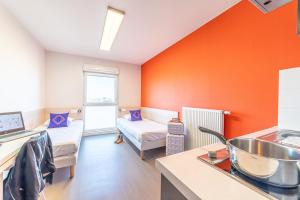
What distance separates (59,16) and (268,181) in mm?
3031

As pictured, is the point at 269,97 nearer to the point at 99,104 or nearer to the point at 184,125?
the point at 184,125

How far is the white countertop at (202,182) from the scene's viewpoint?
17.6 inches

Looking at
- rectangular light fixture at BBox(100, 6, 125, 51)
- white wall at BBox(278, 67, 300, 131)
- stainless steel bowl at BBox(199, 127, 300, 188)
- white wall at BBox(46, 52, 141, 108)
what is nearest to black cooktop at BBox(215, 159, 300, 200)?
stainless steel bowl at BBox(199, 127, 300, 188)

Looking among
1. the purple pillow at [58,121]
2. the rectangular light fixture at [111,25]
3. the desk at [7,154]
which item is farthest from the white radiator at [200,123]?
the purple pillow at [58,121]

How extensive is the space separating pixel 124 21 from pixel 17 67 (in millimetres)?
2000

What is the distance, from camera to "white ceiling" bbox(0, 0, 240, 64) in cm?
181

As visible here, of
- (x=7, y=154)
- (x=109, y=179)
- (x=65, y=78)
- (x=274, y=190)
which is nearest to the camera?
(x=274, y=190)

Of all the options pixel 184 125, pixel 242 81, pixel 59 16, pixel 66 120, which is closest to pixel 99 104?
pixel 66 120

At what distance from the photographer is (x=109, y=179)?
193 centimetres

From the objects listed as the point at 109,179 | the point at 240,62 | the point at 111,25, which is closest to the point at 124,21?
the point at 111,25

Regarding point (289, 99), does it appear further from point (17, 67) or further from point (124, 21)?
point (17, 67)

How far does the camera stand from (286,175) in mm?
470

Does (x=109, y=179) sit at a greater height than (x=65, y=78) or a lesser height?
lesser

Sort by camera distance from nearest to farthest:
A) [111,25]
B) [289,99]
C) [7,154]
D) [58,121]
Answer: [7,154], [289,99], [111,25], [58,121]
